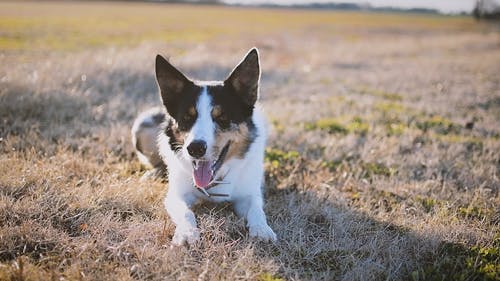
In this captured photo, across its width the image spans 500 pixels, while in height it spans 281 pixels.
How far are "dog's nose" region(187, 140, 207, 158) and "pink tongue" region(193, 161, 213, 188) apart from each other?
279 mm

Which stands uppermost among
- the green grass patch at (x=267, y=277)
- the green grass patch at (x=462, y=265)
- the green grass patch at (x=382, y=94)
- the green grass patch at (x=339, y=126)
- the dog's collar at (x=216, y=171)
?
the dog's collar at (x=216, y=171)

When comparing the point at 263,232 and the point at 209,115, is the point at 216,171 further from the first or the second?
the point at 263,232

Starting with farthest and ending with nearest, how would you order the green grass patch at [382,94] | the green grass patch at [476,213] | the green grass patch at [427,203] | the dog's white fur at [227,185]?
the green grass patch at [382,94]
the green grass patch at [427,203]
the green grass patch at [476,213]
the dog's white fur at [227,185]

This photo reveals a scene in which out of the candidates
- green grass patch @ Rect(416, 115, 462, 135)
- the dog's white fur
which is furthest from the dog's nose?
green grass patch @ Rect(416, 115, 462, 135)

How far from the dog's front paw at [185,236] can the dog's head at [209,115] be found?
0.52m

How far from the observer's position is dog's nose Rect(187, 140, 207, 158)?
12.4 feet

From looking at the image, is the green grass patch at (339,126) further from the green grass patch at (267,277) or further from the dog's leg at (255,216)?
the green grass patch at (267,277)

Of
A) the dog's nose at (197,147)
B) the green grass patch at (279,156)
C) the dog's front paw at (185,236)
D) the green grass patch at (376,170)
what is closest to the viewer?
the dog's front paw at (185,236)

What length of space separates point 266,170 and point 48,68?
19.4ft

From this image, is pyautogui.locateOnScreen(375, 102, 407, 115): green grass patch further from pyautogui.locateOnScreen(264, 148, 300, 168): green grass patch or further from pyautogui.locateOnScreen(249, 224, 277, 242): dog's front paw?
pyautogui.locateOnScreen(249, 224, 277, 242): dog's front paw

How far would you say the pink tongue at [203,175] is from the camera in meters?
4.11

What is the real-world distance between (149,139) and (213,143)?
6.80ft

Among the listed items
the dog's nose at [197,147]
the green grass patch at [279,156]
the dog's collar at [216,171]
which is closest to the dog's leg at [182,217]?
the dog's collar at [216,171]

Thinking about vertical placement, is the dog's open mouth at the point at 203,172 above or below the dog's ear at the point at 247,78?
below
